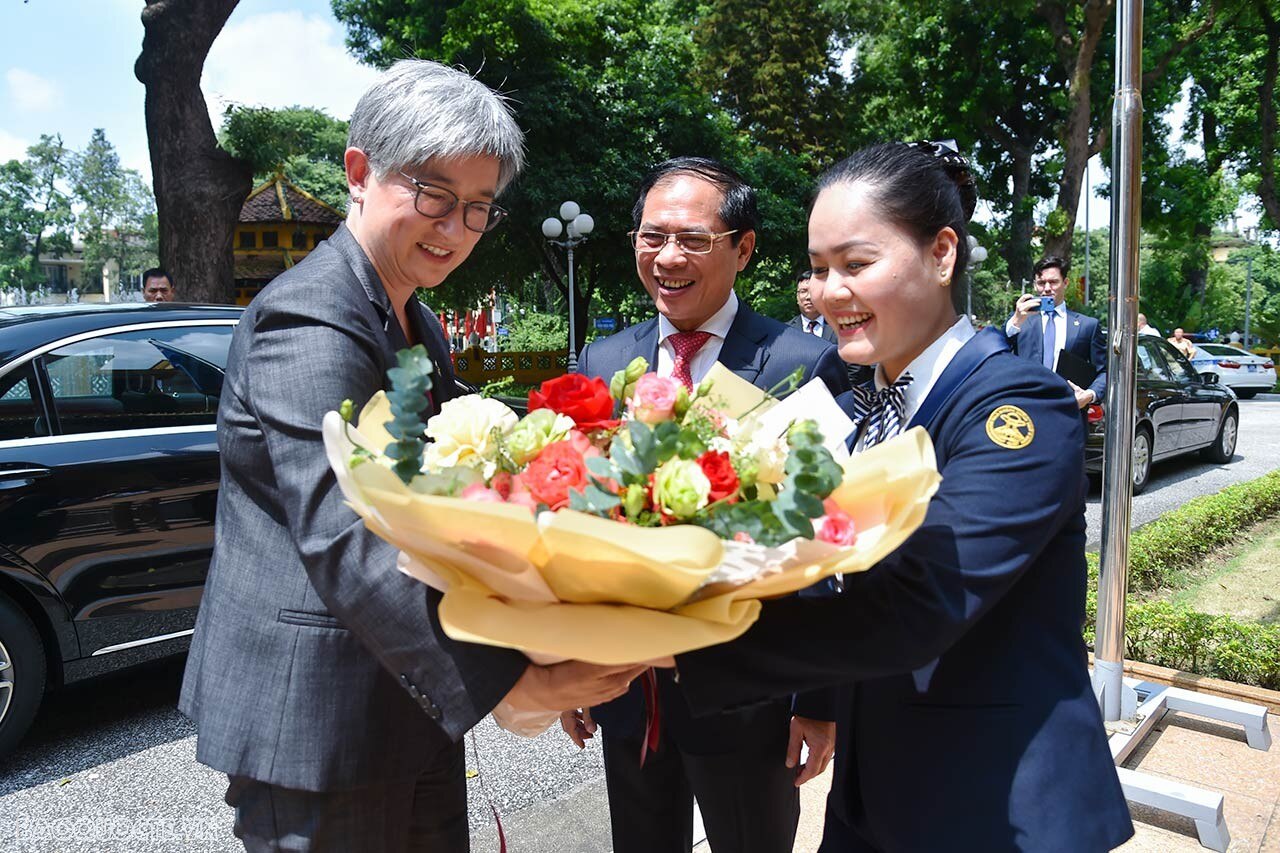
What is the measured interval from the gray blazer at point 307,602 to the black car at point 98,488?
93.5 inches

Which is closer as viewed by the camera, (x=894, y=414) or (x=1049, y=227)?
(x=894, y=414)

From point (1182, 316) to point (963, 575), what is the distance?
149 ft

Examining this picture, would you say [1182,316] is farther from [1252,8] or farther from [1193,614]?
[1193,614]

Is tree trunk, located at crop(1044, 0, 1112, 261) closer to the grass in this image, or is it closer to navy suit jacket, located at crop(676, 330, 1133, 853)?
the grass

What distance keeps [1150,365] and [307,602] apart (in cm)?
1023

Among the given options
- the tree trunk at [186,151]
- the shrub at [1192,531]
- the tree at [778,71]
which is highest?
the tree at [778,71]

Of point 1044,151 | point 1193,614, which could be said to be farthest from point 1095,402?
point 1044,151

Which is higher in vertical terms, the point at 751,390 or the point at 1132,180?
the point at 1132,180

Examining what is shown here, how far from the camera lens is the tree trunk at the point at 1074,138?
15734mm

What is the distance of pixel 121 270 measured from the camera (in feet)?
237

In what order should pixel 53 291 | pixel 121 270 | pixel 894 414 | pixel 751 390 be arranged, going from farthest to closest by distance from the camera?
pixel 53 291 → pixel 121 270 → pixel 894 414 → pixel 751 390

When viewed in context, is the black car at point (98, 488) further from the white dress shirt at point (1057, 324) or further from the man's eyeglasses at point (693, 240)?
the white dress shirt at point (1057, 324)

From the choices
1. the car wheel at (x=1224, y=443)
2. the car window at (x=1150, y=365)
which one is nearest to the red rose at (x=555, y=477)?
the car window at (x=1150, y=365)

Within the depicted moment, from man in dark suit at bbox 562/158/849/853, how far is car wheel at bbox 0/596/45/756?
8.44 ft
